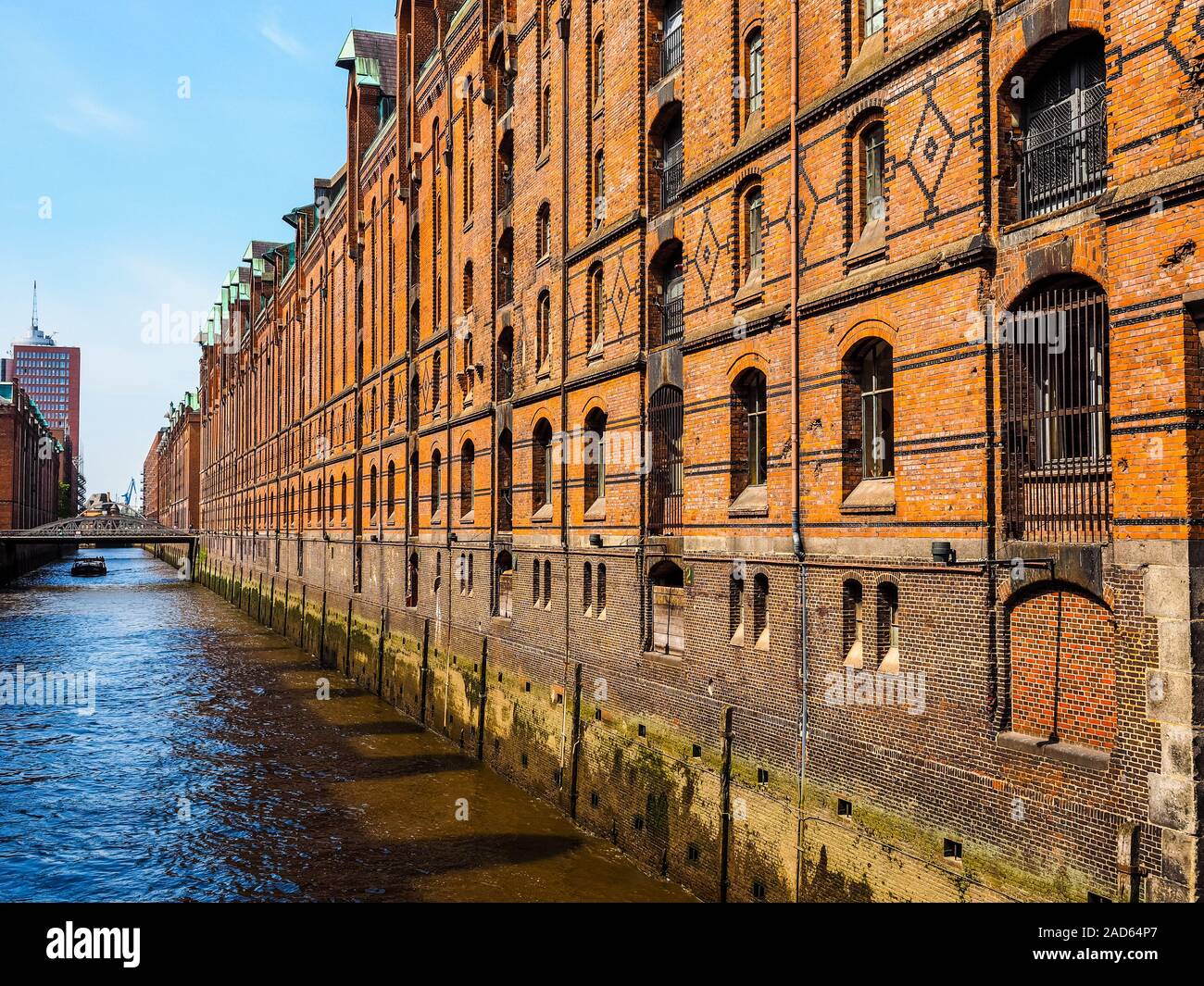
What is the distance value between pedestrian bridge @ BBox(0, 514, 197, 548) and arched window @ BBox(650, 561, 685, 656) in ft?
203

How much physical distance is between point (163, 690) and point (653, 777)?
21.0 m

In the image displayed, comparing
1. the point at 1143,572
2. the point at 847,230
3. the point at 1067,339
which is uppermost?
the point at 847,230

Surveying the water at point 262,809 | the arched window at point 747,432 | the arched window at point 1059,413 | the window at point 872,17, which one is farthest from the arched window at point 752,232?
the water at point 262,809

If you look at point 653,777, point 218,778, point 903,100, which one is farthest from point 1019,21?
point 218,778

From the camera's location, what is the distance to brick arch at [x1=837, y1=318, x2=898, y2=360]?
10.4m

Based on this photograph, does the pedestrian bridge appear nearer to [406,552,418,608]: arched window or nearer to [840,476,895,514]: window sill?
[406,552,418,608]: arched window

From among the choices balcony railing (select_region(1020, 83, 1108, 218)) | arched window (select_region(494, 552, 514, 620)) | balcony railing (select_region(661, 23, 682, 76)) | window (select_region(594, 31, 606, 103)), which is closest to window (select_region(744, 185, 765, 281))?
balcony railing (select_region(661, 23, 682, 76))

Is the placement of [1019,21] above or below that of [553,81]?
below

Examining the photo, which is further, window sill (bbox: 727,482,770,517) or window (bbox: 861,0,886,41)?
window sill (bbox: 727,482,770,517)

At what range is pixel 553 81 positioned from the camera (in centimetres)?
1970

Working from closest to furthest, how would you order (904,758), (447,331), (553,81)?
(904,758) < (553,81) < (447,331)

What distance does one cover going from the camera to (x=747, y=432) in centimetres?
1361

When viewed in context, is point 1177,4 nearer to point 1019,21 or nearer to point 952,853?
point 1019,21

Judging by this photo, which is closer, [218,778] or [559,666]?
[559,666]
